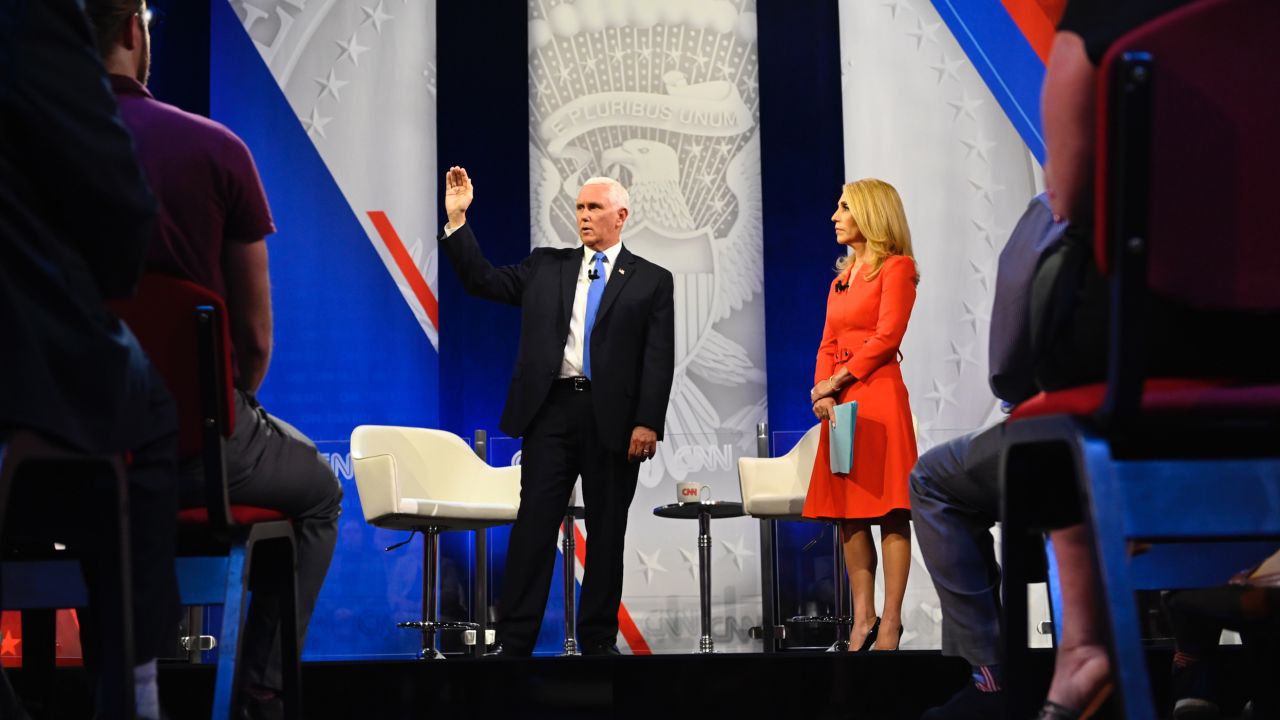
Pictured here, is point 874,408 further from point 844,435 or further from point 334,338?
point 334,338

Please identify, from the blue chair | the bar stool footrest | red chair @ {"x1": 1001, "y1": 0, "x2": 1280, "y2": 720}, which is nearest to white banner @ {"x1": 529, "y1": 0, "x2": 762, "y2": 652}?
the bar stool footrest

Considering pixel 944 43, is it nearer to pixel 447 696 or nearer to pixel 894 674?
pixel 894 674

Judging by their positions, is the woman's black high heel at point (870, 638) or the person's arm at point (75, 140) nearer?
the person's arm at point (75, 140)

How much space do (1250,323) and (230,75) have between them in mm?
6625

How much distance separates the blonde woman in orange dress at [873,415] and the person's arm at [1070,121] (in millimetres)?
3325

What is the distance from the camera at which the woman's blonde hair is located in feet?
16.3

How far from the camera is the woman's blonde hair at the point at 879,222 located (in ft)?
16.3

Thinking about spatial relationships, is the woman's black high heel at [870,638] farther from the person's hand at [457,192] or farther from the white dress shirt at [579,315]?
the person's hand at [457,192]

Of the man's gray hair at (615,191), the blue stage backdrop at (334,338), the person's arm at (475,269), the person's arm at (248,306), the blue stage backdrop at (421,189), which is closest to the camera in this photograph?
the person's arm at (248,306)

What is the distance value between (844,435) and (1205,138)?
11.4ft

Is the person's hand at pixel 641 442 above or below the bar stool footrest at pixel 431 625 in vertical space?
above

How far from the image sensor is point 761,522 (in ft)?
21.8

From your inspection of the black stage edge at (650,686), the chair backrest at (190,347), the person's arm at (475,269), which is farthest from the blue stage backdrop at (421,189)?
the chair backrest at (190,347)

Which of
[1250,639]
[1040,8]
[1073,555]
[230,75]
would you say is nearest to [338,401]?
[230,75]
